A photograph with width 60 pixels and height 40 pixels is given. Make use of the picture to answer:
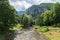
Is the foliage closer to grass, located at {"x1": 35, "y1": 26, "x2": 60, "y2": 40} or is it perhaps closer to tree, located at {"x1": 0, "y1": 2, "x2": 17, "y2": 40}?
tree, located at {"x1": 0, "y1": 2, "x2": 17, "y2": 40}

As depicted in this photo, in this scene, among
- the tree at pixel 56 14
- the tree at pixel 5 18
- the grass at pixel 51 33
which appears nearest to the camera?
the grass at pixel 51 33

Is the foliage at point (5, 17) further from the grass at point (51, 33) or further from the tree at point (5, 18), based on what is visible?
the grass at point (51, 33)

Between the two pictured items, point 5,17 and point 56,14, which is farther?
point 56,14

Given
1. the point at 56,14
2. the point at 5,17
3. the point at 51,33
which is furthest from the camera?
the point at 56,14

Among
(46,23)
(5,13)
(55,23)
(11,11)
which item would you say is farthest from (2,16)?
(46,23)

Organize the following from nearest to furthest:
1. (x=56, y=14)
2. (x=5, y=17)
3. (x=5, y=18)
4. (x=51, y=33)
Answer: (x=5, y=17) → (x=5, y=18) → (x=51, y=33) → (x=56, y=14)

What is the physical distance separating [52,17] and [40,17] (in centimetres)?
4233

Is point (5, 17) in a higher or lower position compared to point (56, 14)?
higher

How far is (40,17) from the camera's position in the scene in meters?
152

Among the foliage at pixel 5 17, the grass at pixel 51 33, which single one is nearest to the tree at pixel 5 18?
the foliage at pixel 5 17

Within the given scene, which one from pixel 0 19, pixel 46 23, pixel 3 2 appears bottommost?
pixel 46 23

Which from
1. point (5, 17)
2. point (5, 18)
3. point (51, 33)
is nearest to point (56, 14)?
point (51, 33)

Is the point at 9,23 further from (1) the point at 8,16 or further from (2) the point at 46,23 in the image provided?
(2) the point at 46,23

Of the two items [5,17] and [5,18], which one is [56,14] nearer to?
[5,18]
